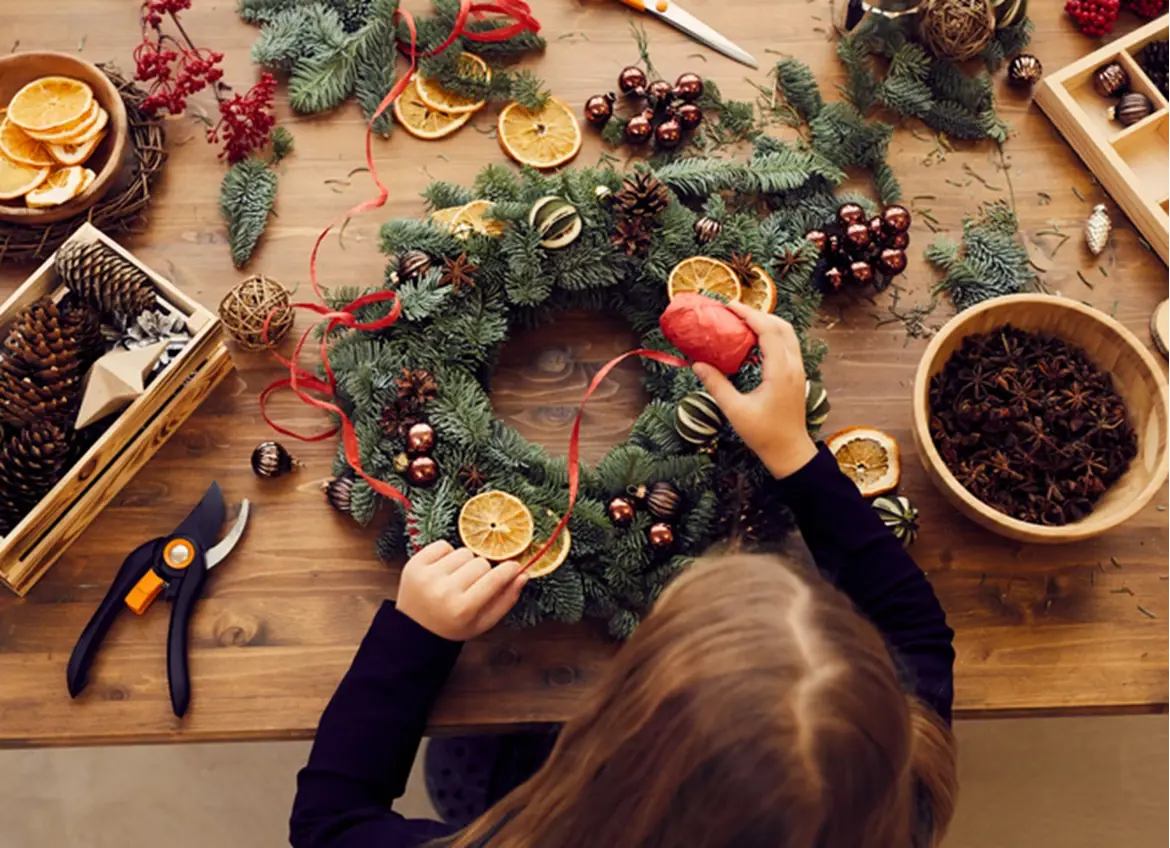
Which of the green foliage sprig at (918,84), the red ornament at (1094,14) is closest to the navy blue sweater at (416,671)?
the green foliage sprig at (918,84)

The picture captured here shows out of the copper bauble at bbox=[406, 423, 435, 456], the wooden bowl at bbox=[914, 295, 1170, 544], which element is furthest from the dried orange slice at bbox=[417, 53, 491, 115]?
the wooden bowl at bbox=[914, 295, 1170, 544]

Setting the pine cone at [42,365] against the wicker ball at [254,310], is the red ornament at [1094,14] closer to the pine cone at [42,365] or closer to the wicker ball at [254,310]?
the wicker ball at [254,310]

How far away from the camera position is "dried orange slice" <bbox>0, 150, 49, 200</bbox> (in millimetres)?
1248

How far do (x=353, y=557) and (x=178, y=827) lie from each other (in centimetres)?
100

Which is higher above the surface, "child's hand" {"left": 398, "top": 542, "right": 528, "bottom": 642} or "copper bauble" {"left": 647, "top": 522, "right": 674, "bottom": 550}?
"copper bauble" {"left": 647, "top": 522, "right": 674, "bottom": 550}

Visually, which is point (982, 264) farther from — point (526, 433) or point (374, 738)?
point (374, 738)

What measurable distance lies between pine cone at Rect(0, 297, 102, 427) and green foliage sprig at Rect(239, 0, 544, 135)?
0.43m

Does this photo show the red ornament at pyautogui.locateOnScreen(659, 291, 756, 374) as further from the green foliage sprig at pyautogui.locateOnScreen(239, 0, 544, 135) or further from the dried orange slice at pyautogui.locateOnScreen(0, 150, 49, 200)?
the dried orange slice at pyautogui.locateOnScreen(0, 150, 49, 200)

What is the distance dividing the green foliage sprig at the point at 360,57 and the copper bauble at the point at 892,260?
50 cm

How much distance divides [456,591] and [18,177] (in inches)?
30.8

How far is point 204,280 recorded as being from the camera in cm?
130

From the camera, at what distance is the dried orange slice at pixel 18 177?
4.09ft

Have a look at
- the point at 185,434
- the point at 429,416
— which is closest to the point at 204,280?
the point at 185,434

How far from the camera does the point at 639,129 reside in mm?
1319
